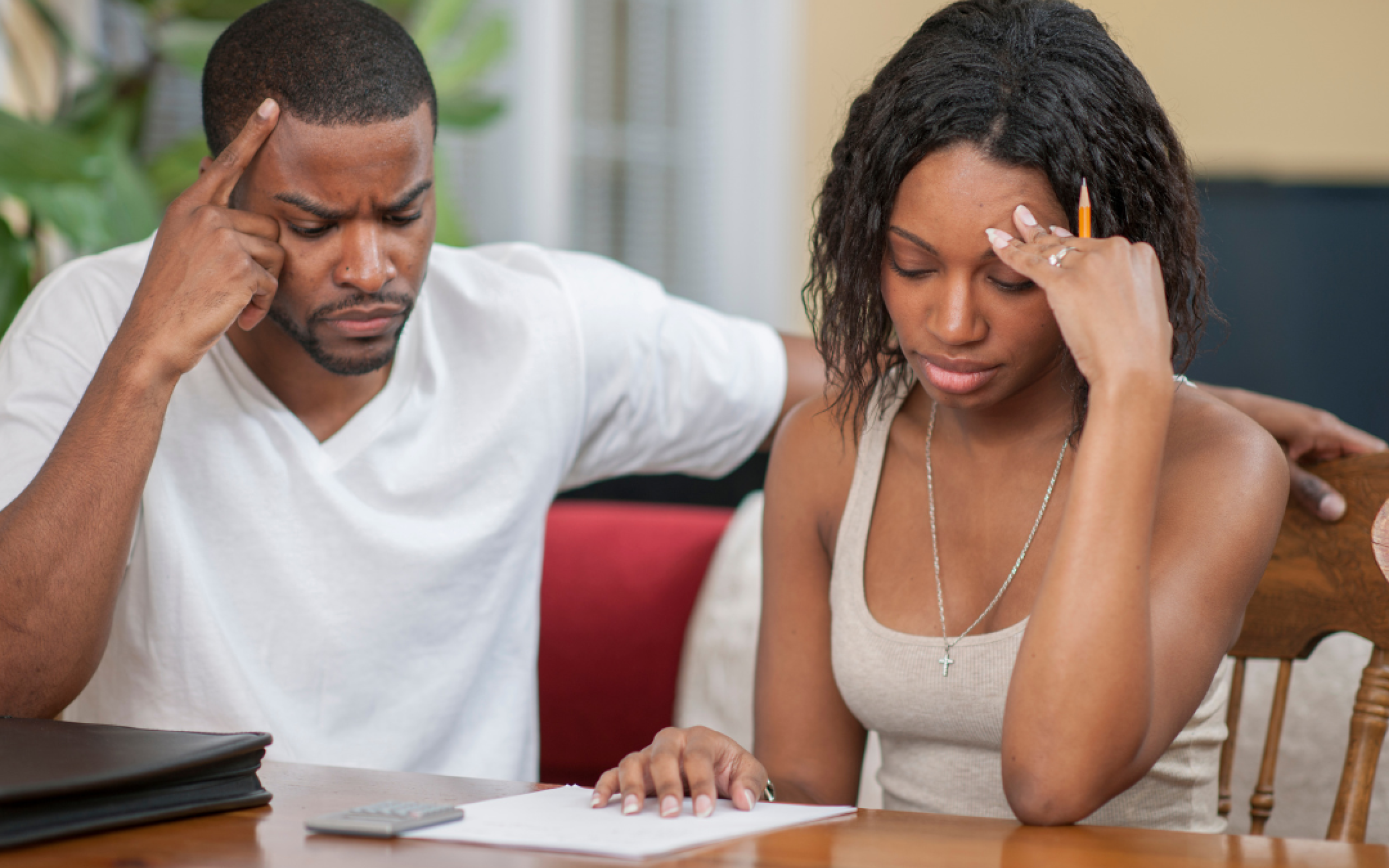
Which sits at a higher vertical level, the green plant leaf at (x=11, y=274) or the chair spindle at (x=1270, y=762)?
the green plant leaf at (x=11, y=274)

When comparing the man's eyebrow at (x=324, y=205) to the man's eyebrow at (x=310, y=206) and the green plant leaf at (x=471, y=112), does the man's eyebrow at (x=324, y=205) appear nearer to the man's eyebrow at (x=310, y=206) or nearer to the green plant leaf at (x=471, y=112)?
the man's eyebrow at (x=310, y=206)

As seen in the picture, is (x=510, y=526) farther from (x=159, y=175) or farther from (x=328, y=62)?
(x=159, y=175)

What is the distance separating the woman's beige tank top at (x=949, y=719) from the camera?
1.15 metres

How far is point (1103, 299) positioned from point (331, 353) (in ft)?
2.50

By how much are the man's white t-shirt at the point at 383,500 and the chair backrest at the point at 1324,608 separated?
0.68 metres

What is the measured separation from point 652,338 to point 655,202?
8.38 feet

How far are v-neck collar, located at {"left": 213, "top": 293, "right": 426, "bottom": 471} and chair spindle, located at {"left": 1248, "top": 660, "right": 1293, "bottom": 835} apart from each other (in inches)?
37.1

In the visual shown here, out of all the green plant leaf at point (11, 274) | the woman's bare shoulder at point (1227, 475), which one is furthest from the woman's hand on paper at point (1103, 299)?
the green plant leaf at point (11, 274)

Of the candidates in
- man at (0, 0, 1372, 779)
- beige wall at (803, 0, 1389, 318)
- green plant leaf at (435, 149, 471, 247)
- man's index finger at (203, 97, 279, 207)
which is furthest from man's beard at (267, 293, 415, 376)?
beige wall at (803, 0, 1389, 318)

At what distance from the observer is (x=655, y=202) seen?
13.4ft

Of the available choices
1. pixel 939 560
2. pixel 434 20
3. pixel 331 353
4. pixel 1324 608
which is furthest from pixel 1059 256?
pixel 434 20

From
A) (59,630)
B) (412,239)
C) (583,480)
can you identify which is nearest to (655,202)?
(583,480)

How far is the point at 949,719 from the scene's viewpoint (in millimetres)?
1172

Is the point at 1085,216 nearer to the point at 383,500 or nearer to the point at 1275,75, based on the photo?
the point at 383,500
